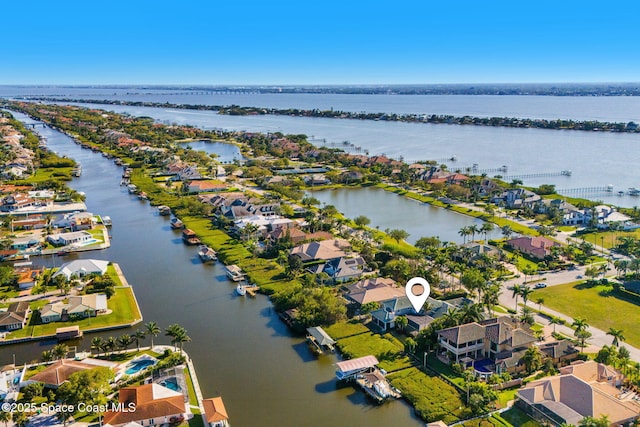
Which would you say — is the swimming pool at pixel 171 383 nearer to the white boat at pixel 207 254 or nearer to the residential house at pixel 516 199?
the white boat at pixel 207 254

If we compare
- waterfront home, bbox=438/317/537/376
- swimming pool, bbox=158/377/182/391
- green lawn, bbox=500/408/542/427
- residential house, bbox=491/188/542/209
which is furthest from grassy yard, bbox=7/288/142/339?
residential house, bbox=491/188/542/209

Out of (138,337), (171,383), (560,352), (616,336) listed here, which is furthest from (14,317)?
(616,336)

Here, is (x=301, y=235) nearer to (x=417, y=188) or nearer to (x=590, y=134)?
(x=417, y=188)

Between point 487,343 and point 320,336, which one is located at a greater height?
point 487,343

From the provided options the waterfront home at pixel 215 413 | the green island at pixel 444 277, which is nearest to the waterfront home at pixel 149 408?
the waterfront home at pixel 215 413

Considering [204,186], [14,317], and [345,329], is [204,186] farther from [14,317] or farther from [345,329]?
[345,329]

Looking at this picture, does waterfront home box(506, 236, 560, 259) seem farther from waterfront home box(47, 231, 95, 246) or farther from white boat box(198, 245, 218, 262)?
waterfront home box(47, 231, 95, 246)

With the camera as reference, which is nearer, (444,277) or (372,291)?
(372,291)
